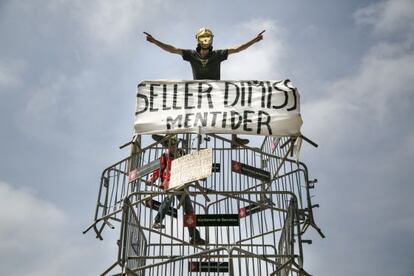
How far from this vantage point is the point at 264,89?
27.5 ft

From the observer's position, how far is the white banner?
26.1ft

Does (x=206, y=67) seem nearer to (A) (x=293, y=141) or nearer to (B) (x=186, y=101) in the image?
(B) (x=186, y=101)

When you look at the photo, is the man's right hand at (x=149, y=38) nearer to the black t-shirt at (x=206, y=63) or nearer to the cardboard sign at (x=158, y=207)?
the black t-shirt at (x=206, y=63)

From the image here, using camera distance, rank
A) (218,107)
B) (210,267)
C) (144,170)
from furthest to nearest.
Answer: (218,107)
(210,267)
(144,170)

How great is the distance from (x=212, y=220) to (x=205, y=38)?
3928 mm

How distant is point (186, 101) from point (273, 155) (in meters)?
2.07

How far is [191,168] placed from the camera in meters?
7.08

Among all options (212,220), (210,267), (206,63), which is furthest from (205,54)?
(210,267)

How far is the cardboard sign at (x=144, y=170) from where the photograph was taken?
7539 mm

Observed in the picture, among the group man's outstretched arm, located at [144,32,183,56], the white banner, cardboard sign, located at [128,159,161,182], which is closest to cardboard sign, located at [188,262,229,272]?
cardboard sign, located at [128,159,161,182]

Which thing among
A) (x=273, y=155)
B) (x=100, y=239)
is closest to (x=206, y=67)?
(x=273, y=155)

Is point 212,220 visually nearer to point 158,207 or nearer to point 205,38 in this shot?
point 158,207

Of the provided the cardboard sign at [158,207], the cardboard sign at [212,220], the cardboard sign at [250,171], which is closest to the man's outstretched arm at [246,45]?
the cardboard sign at [250,171]

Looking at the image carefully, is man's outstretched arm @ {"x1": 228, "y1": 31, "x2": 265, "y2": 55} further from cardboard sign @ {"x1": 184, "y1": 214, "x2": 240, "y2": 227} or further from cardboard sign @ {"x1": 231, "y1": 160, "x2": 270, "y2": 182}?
cardboard sign @ {"x1": 184, "y1": 214, "x2": 240, "y2": 227}
